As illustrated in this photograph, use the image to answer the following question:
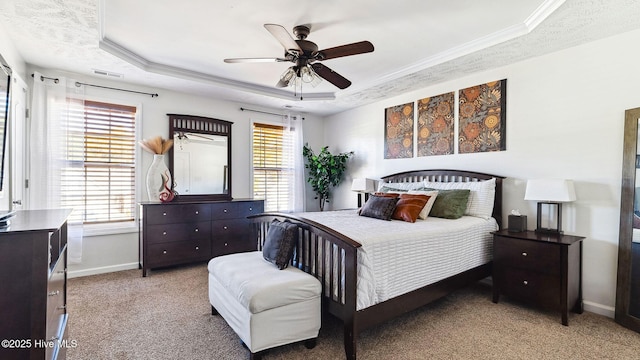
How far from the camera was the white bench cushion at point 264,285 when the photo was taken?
1.87 meters

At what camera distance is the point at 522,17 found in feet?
8.27

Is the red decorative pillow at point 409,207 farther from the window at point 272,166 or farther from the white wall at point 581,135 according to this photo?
the window at point 272,166

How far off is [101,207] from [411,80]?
438cm

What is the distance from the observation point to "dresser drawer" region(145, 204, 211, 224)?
372 cm

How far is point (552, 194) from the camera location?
2.70 metres

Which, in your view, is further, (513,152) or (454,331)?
(513,152)

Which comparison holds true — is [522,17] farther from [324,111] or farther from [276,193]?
[276,193]

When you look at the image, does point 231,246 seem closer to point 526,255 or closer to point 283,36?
point 283,36

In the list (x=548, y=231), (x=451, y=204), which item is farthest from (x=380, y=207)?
(x=548, y=231)

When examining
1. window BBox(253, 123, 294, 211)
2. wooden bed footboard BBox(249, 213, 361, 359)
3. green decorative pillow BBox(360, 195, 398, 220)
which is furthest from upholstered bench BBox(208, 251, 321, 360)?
window BBox(253, 123, 294, 211)

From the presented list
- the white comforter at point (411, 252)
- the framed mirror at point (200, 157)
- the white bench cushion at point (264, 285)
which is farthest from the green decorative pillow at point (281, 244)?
the framed mirror at point (200, 157)

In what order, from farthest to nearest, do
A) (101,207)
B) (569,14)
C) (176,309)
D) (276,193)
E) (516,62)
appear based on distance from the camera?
1. (276,193)
2. (101,207)
3. (516,62)
4. (176,309)
5. (569,14)

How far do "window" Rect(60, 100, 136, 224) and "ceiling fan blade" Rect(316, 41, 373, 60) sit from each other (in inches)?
121

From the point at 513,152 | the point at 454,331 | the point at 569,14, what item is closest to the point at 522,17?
the point at 569,14
